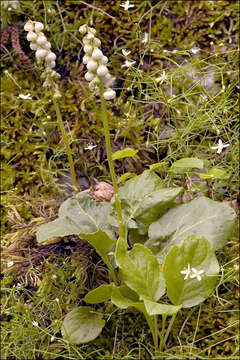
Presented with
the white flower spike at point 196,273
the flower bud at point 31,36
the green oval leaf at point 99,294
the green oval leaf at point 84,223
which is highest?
the flower bud at point 31,36

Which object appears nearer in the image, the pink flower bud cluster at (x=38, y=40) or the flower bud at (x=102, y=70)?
the flower bud at (x=102, y=70)

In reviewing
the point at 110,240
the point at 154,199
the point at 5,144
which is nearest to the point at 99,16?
the point at 5,144

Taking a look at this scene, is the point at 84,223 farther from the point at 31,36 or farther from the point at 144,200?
the point at 31,36

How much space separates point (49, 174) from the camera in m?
1.93

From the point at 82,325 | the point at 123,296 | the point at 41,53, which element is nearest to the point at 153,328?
the point at 123,296

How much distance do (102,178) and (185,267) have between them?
77cm

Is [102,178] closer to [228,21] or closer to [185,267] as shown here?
[185,267]

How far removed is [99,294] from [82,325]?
0.14m

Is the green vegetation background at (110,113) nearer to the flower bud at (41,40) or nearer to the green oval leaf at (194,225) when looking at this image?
the green oval leaf at (194,225)

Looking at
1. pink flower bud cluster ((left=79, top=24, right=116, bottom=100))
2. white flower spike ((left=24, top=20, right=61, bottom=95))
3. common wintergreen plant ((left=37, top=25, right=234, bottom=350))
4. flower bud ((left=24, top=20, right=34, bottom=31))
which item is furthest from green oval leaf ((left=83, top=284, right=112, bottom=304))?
flower bud ((left=24, top=20, right=34, bottom=31))

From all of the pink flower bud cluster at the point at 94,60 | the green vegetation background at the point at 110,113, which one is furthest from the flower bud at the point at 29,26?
the green vegetation background at the point at 110,113

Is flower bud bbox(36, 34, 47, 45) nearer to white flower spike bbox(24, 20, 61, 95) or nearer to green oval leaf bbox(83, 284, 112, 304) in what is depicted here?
white flower spike bbox(24, 20, 61, 95)

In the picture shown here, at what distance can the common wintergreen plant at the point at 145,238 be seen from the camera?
1260 millimetres

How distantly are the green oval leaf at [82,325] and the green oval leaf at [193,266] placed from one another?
30cm
